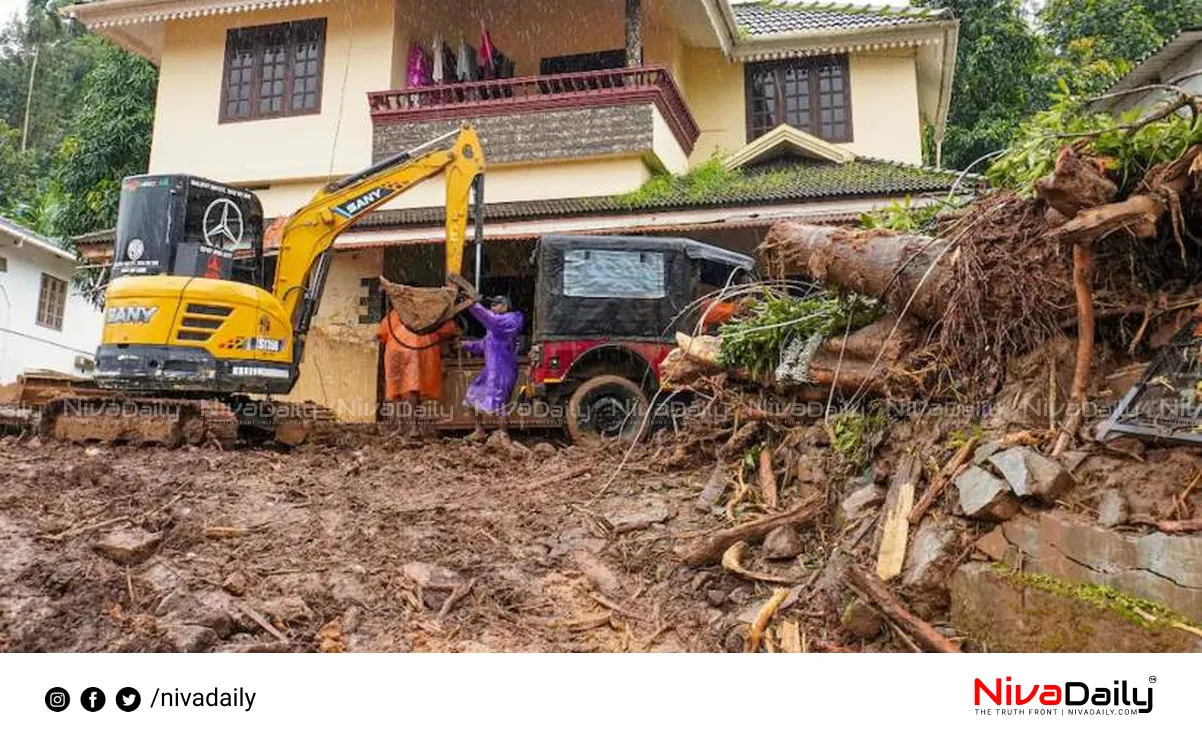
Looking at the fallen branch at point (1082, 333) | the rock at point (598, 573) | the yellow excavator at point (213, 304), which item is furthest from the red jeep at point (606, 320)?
the fallen branch at point (1082, 333)

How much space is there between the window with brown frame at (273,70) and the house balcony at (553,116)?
1.81 m

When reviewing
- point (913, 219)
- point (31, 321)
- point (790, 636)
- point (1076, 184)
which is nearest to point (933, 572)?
point (790, 636)

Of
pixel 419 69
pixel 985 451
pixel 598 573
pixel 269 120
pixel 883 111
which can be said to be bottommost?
pixel 598 573

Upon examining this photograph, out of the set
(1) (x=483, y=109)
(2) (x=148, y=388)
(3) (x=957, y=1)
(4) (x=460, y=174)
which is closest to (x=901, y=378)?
(4) (x=460, y=174)

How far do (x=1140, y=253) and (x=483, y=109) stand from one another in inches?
448

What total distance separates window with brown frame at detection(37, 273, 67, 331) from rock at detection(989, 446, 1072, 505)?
2515 cm

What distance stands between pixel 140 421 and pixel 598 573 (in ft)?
21.9

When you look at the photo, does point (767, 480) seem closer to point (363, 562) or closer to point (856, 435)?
point (856, 435)

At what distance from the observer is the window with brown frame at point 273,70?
15625 mm

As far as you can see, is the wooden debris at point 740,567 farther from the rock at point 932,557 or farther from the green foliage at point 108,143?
the green foliage at point 108,143

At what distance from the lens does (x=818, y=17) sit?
1688cm

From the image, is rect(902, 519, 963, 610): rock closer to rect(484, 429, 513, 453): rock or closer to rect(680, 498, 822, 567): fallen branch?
rect(680, 498, 822, 567): fallen branch

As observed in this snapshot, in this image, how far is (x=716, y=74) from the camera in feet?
55.4
